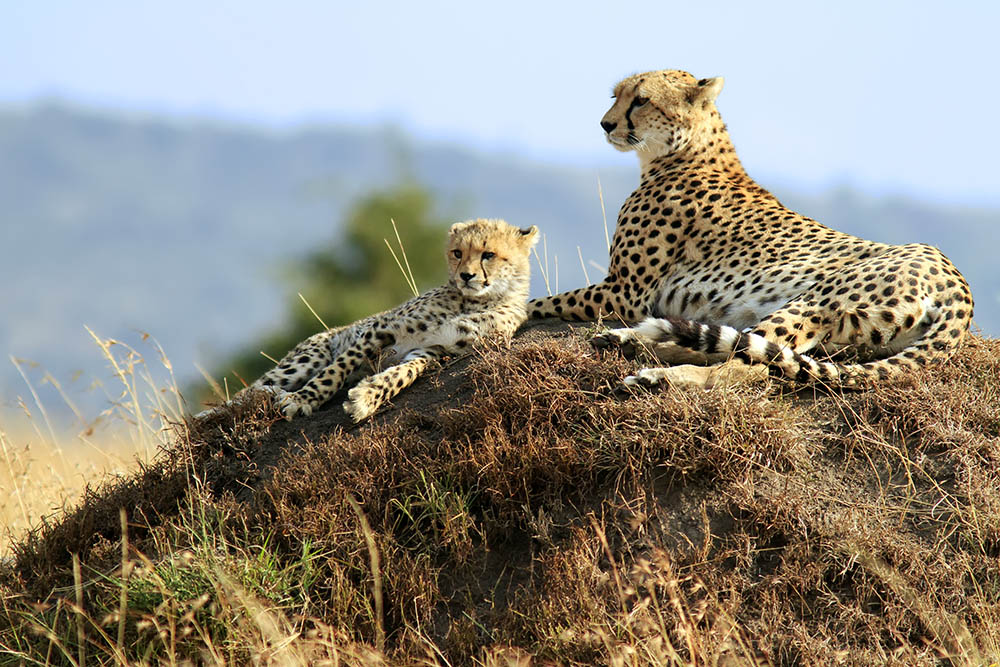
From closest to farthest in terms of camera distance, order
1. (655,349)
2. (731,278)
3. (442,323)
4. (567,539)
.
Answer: (567,539)
(655,349)
(442,323)
(731,278)

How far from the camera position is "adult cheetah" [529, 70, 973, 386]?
13.6 feet

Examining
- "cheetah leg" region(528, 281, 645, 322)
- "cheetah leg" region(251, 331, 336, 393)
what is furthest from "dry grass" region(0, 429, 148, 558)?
"cheetah leg" region(528, 281, 645, 322)

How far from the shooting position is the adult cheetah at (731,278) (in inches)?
163

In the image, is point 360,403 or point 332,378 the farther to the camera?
point 332,378

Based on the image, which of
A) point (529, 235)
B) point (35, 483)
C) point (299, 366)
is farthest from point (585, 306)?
point (35, 483)

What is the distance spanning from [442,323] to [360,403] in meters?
0.69

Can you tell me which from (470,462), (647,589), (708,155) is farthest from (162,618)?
(708,155)

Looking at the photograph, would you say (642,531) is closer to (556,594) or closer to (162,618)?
(556,594)

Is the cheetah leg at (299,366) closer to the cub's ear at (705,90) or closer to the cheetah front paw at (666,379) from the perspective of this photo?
the cheetah front paw at (666,379)

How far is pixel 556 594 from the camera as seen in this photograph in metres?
3.34

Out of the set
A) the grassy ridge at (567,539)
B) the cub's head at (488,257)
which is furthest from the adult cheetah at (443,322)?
the grassy ridge at (567,539)

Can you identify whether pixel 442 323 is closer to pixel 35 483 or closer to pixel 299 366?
pixel 299 366

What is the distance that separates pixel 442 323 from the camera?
4781 millimetres

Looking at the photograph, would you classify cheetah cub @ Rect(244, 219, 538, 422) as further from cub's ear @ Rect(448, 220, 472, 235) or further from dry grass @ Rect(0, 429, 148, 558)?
dry grass @ Rect(0, 429, 148, 558)
